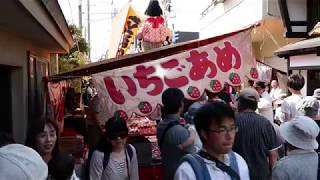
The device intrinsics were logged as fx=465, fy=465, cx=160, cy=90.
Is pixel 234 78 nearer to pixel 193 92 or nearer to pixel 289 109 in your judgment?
pixel 193 92

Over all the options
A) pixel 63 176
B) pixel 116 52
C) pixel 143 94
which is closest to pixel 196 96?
pixel 143 94

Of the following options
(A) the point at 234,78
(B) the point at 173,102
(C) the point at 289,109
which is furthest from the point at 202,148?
(C) the point at 289,109

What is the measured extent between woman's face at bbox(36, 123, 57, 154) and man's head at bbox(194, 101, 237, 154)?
133 centimetres

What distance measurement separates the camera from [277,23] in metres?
16.7

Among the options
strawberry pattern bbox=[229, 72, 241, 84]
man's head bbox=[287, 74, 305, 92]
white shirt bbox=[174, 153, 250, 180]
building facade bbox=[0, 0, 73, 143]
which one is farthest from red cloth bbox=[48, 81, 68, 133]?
white shirt bbox=[174, 153, 250, 180]

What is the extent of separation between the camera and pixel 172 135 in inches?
196

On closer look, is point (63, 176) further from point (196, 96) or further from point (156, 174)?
point (156, 174)

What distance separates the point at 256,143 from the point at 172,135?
3.45 ft

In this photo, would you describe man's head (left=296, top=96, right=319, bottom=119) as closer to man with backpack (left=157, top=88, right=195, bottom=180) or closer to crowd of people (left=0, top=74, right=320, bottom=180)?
crowd of people (left=0, top=74, right=320, bottom=180)

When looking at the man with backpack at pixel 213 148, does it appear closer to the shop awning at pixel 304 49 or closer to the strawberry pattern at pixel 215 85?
the strawberry pattern at pixel 215 85

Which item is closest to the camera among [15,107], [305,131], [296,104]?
[305,131]

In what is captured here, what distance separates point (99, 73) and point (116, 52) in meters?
10.7

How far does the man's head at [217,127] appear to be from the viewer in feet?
9.79

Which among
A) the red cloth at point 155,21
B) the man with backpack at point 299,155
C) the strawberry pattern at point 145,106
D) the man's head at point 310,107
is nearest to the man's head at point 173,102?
the strawberry pattern at point 145,106
